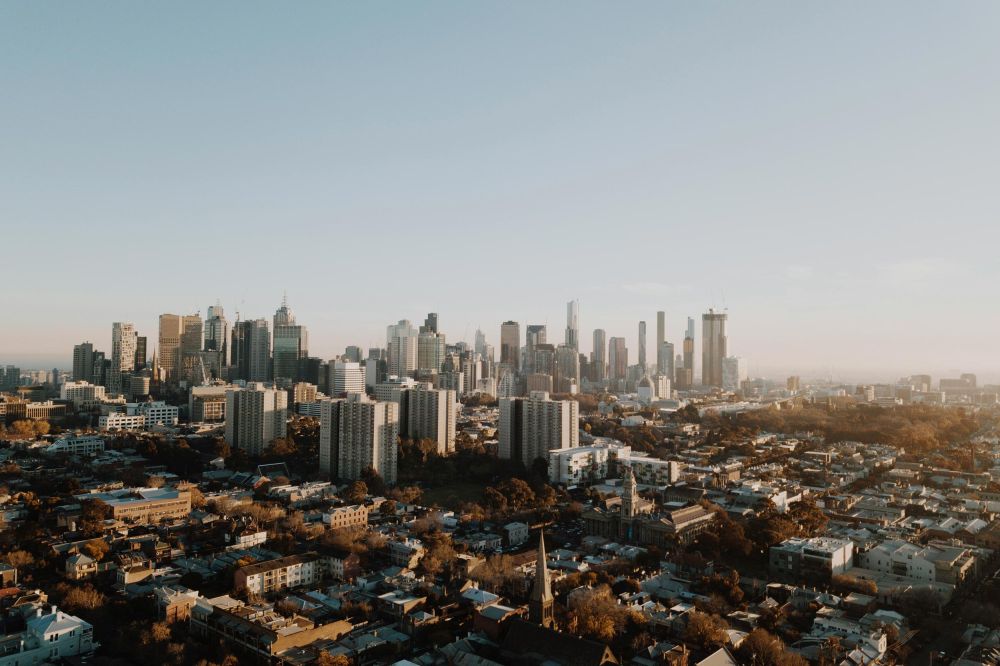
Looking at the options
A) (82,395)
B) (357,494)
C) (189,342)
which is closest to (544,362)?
(189,342)

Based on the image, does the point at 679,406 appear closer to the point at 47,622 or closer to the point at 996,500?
the point at 996,500

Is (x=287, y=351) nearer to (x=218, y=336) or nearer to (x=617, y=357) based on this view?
(x=218, y=336)

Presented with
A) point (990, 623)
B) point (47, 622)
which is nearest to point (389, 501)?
point (47, 622)

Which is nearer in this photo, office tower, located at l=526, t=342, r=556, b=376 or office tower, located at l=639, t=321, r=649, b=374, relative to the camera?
office tower, located at l=526, t=342, r=556, b=376

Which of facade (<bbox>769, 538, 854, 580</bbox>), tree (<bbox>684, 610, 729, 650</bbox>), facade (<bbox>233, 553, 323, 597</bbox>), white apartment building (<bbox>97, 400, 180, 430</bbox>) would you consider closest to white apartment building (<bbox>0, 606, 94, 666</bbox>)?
facade (<bbox>233, 553, 323, 597</bbox>)

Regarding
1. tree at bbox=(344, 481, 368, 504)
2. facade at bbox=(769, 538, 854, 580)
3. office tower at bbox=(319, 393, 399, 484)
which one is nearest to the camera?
facade at bbox=(769, 538, 854, 580)

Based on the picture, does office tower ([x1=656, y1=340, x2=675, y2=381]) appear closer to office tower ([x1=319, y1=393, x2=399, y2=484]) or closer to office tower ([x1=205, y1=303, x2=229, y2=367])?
office tower ([x1=205, y1=303, x2=229, y2=367])
